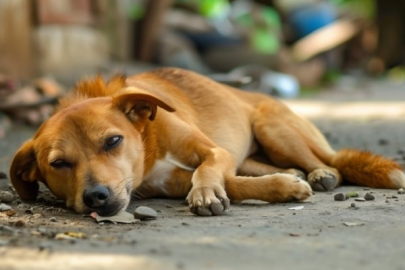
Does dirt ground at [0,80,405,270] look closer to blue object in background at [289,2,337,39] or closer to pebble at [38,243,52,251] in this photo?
pebble at [38,243,52,251]

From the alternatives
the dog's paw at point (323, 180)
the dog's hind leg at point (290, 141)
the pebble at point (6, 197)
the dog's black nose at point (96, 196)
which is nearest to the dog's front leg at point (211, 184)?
the dog's black nose at point (96, 196)

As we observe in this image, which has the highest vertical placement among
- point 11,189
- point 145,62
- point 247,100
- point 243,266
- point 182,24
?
point 182,24

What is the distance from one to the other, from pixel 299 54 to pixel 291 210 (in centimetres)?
1375

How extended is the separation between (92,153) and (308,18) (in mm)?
15884

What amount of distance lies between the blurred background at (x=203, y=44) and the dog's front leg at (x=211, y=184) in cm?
310

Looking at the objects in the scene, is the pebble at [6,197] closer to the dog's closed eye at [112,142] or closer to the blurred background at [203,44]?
the dog's closed eye at [112,142]

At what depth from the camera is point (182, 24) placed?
16.4 m

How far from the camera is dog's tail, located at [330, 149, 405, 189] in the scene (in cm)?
484

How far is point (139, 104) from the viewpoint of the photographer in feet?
14.7

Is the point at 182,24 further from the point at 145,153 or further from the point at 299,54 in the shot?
the point at 145,153

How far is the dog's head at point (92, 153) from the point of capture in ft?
12.9

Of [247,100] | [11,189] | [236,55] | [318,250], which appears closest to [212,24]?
[236,55]

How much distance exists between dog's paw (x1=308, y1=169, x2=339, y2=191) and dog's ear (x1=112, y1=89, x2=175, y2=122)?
1.22 meters

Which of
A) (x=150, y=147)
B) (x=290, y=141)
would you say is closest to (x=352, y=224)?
(x=150, y=147)
